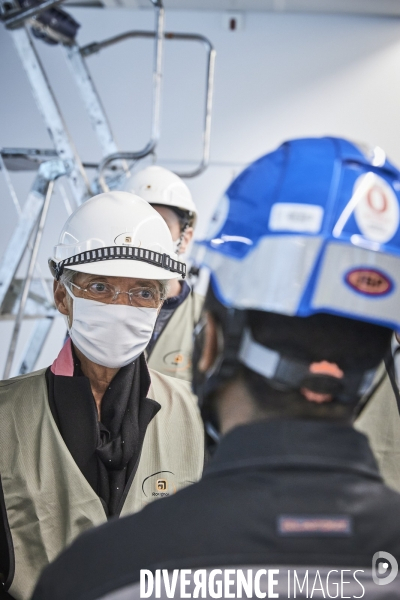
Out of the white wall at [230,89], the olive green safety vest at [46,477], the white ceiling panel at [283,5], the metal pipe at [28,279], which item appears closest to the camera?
the olive green safety vest at [46,477]

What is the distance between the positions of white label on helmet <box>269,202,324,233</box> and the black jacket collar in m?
0.25

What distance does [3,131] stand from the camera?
628 centimetres

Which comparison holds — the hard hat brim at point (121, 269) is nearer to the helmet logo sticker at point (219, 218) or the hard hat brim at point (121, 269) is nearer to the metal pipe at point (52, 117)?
the helmet logo sticker at point (219, 218)

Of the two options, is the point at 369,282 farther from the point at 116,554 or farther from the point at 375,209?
the point at 116,554

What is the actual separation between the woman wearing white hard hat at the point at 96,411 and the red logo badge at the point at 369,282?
99 cm

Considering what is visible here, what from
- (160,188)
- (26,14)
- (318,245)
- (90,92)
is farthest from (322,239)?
(90,92)

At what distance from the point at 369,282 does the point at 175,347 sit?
2.07 metres

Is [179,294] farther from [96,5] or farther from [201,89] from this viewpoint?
[96,5]

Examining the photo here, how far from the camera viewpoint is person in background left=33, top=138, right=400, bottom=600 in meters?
0.79

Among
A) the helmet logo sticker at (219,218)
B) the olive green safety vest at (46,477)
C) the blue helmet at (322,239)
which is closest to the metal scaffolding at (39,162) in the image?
the olive green safety vest at (46,477)

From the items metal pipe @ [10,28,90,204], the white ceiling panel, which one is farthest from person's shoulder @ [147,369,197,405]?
the white ceiling panel

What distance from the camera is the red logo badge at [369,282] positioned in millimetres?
924

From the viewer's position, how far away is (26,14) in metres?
3.56

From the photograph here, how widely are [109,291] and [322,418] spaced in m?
1.14
